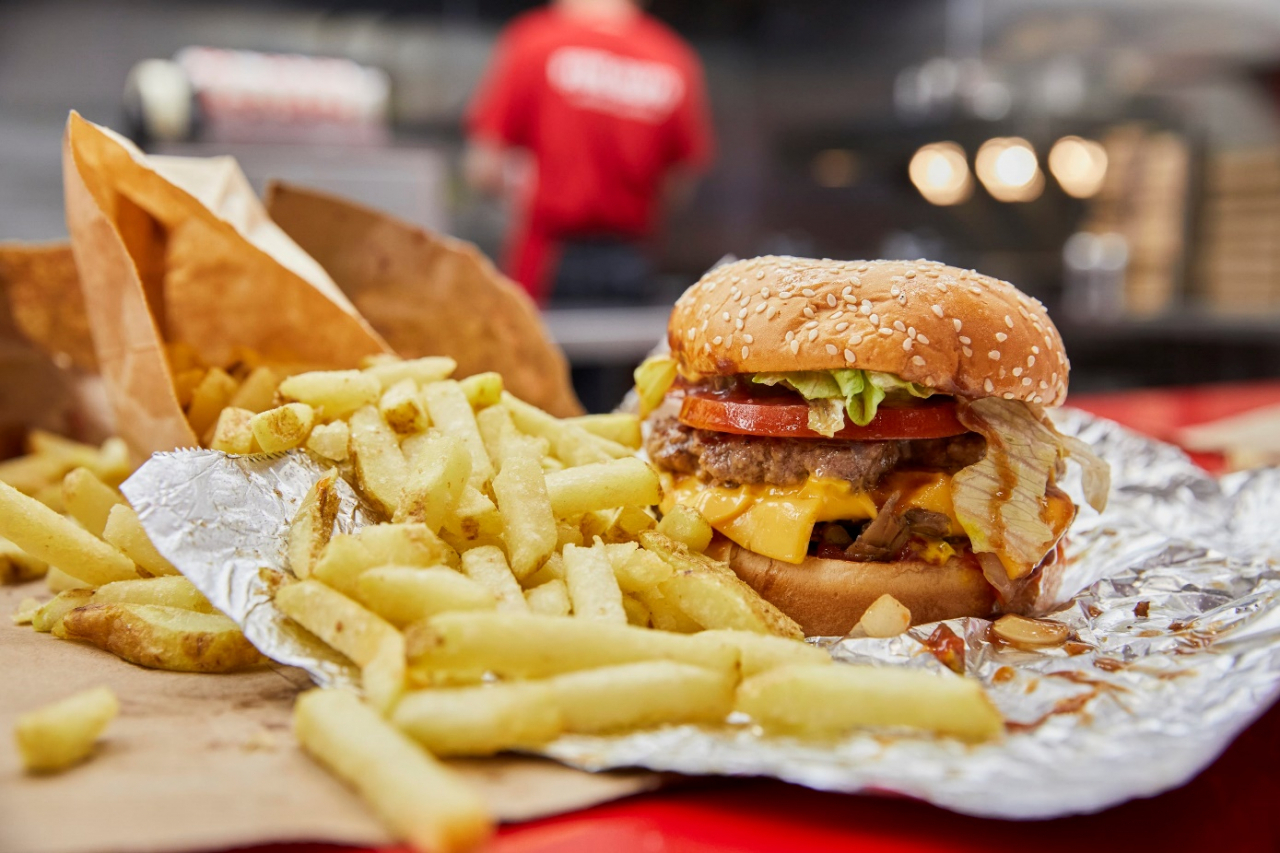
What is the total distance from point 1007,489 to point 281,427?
1563mm

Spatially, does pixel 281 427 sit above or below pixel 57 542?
above

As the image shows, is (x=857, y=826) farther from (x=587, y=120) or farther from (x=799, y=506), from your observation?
(x=587, y=120)

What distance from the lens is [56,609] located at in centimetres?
202

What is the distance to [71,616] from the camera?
1.92 m

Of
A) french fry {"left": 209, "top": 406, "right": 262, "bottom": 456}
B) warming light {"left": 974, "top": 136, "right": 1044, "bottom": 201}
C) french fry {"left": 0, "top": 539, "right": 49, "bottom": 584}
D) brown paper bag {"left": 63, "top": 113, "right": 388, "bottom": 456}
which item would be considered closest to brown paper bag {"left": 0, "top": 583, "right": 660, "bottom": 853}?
french fry {"left": 209, "top": 406, "right": 262, "bottom": 456}

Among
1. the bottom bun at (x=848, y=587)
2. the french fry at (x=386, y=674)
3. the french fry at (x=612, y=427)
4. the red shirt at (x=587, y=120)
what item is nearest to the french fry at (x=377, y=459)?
the french fry at (x=386, y=674)

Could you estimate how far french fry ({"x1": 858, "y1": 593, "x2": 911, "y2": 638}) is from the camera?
2.06 metres

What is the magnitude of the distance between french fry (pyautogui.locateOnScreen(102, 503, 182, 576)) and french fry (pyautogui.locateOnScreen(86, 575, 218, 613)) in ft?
0.34

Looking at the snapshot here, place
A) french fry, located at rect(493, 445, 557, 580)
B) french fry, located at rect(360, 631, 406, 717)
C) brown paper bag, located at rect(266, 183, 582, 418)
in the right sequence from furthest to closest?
brown paper bag, located at rect(266, 183, 582, 418)
french fry, located at rect(493, 445, 557, 580)
french fry, located at rect(360, 631, 406, 717)

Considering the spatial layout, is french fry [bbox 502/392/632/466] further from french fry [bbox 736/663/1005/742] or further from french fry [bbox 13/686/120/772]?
french fry [bbox 13/686/120/772]

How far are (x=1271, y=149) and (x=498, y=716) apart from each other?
44.4 ft

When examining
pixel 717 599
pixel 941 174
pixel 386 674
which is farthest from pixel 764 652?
pixel 941 174

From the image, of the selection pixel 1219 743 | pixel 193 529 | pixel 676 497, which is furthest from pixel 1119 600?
pixel 193 529

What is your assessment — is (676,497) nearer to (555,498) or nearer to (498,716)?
(555,498)
